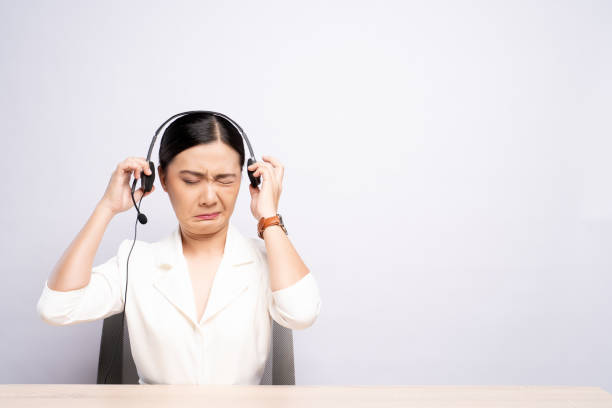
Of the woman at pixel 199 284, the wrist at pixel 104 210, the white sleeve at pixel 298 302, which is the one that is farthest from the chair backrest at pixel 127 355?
the wrist at pixel 104 210

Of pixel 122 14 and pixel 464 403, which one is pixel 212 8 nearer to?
pixel 122 14

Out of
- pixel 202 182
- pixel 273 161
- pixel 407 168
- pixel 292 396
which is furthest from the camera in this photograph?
pixel 407 168

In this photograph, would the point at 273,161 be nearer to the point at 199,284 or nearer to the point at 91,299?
the point at 199,284

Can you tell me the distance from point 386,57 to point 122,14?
41.2 inches

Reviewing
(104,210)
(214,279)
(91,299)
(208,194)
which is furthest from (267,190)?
(91,299)

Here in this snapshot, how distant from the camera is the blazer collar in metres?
1.09

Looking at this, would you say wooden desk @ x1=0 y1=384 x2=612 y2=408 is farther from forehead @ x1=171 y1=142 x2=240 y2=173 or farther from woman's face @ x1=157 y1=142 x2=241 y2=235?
forehead @ x1=171 y1=142 x2=240 y2=173

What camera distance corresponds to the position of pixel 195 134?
1092 millimetres

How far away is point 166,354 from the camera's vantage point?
1082mm

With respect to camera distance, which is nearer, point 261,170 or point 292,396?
point 292,396

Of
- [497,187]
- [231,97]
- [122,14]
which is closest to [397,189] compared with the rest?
[497,187]

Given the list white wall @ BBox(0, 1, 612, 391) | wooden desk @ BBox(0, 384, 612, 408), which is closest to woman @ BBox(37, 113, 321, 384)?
wooden desk @ BBox(0, 384, 612, 408)

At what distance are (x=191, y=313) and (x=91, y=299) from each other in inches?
9.7

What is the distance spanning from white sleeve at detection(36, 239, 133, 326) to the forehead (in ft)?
0.99
